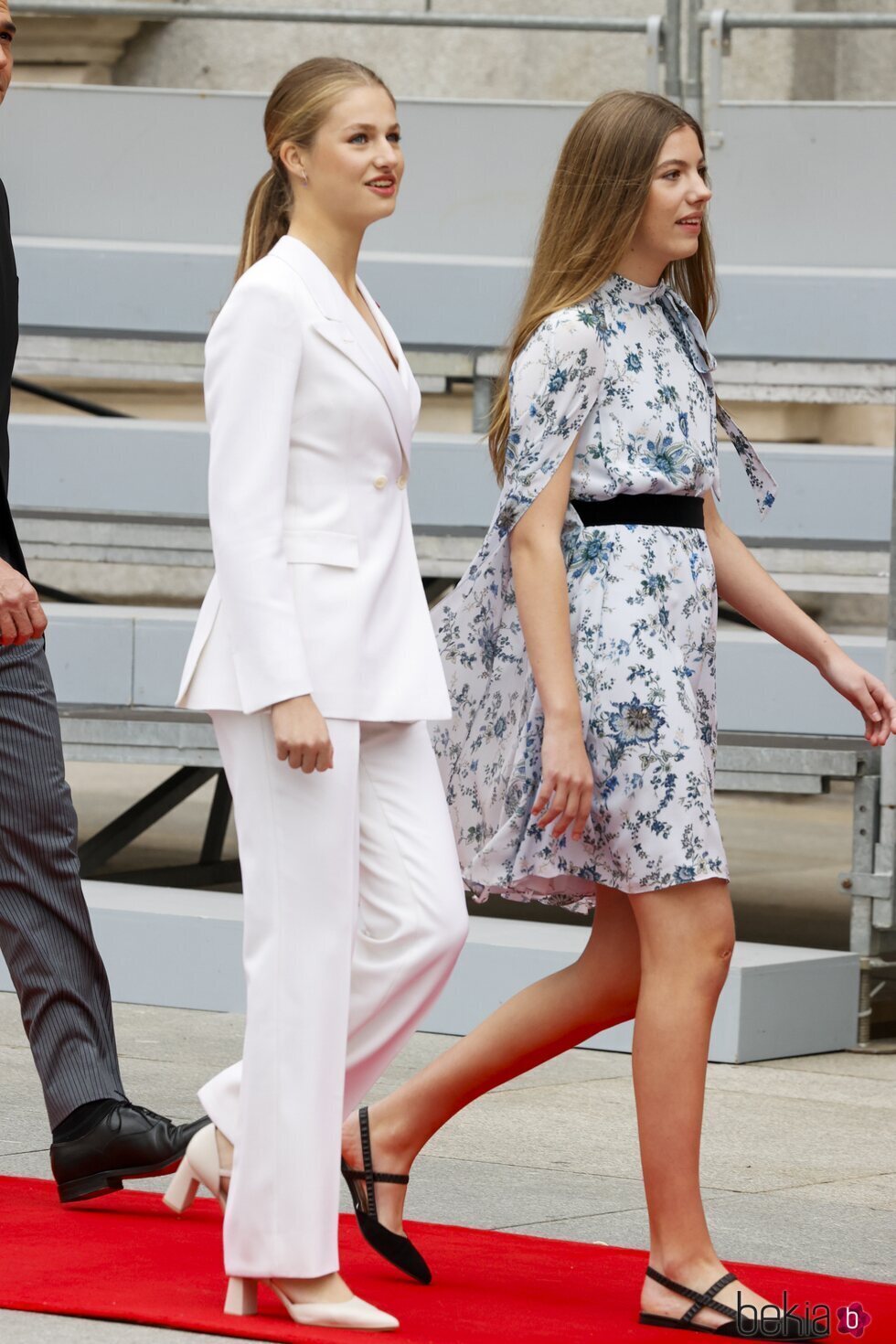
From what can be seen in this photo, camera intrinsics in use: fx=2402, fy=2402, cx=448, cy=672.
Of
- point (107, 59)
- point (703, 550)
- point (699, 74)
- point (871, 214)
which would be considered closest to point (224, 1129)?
point (703, 550)

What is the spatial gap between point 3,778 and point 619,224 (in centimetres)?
136

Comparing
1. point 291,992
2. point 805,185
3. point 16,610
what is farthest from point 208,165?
point 291,992

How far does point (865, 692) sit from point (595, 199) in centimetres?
84

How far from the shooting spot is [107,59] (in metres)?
12.0

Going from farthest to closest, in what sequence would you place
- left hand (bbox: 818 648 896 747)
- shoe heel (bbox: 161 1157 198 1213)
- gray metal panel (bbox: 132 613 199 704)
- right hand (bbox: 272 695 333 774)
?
gray metal panel (bbox: 132 613 199 704), left hand (bbox: 818 648 896 747), shoe heel (bbox: 161 1157 198 1213), right hand (bbox: 272 695 333 774)

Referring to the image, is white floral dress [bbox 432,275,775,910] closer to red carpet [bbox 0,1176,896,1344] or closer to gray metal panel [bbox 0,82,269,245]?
red carpet [bbox 0,1176,896,1344]

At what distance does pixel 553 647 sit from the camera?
132 inches

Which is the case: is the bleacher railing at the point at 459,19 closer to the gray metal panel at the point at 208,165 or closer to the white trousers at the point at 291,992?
the gray metal panel at the point at 208,165

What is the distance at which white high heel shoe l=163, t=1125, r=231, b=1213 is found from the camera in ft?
11.1

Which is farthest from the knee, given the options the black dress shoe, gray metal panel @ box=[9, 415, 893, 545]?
gray metal panel @ box=[9, 415, 893, 545]

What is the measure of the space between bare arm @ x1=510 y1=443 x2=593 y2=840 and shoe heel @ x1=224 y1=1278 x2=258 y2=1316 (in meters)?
0.74

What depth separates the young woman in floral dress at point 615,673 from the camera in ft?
10.9

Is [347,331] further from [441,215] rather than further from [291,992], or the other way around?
[441,215]

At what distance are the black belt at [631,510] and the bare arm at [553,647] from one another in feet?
0.15
